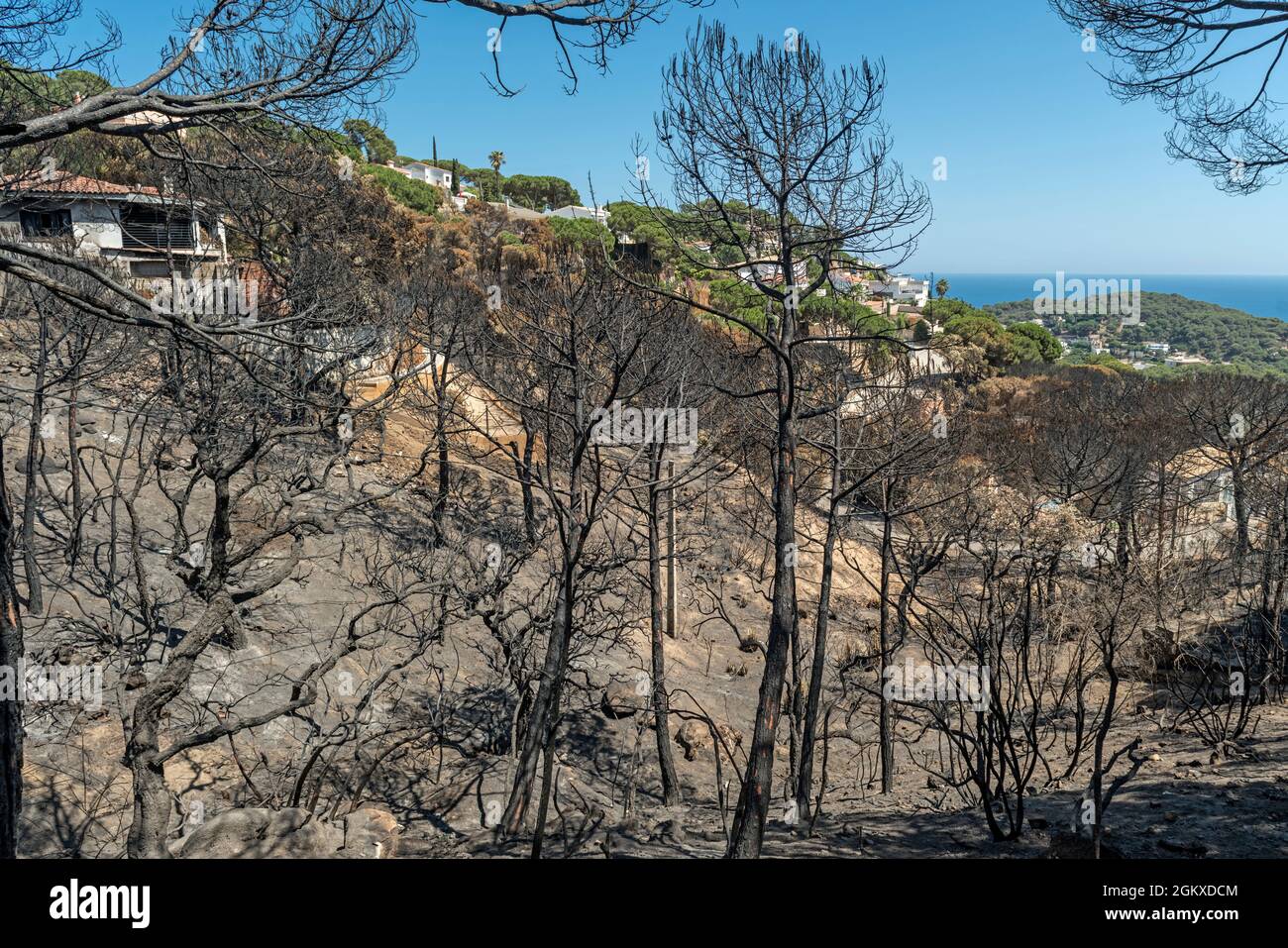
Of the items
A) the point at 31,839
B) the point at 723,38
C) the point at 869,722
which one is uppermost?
the point at 723,38

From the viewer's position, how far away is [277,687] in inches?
457

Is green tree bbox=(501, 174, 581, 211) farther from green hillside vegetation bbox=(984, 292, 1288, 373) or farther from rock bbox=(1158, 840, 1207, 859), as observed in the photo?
rock bbox=(1158, 840, 1207, 859)

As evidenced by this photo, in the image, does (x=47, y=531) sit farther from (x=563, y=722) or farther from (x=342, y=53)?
(x=342, y=53)

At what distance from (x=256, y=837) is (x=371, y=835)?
1299 mm

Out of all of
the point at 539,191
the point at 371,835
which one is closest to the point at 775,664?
the point at 371,835

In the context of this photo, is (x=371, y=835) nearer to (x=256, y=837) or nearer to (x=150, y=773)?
(x=256, y=837)

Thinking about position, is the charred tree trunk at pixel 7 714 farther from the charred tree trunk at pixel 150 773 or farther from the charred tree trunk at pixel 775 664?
the charred tree trunk at pixel 775 664

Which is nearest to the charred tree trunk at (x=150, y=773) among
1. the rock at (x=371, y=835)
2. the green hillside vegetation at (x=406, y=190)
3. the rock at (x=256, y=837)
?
the rock at (x=256, y=837)

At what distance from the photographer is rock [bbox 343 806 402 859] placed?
6.75 m

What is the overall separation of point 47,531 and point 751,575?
14.9 metres

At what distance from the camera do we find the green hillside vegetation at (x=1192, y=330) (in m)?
86.8

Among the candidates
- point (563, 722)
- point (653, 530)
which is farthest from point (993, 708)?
point (563, 722)

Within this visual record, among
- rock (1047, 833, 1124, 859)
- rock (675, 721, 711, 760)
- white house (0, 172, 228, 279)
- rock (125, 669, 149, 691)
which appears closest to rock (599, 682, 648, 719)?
rock (675, 721, 711, 760)

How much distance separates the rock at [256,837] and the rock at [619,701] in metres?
8.06
